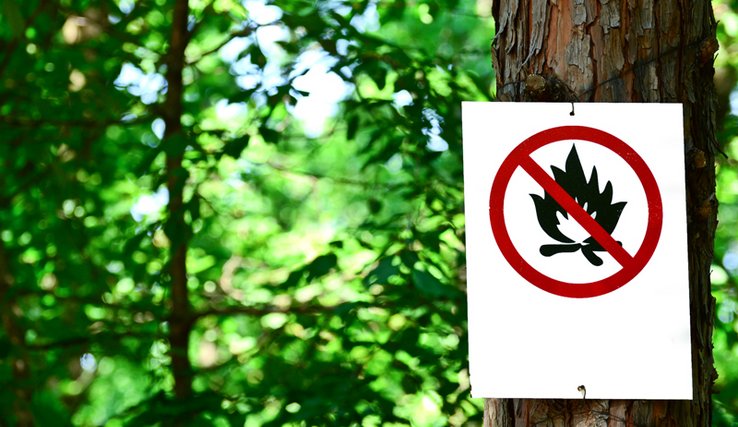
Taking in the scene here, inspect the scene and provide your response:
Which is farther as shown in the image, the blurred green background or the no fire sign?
the blurred green background

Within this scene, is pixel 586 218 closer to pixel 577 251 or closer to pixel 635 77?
pixel 577 251

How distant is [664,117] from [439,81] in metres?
1.52

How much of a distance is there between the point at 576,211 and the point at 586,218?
18 millimetres

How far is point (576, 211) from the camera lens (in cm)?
129

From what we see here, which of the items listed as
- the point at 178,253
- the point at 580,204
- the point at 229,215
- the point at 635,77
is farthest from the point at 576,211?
the point at 229,215

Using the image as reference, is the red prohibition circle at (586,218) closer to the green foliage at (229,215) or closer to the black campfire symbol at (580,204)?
the black campfire symbol at (580,204)

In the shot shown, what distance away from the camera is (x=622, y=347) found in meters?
1.26

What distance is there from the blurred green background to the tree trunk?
0.82 metres

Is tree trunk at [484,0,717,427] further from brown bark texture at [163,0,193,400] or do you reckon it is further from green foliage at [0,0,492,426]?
brown bark texture at [163,0,193,400]

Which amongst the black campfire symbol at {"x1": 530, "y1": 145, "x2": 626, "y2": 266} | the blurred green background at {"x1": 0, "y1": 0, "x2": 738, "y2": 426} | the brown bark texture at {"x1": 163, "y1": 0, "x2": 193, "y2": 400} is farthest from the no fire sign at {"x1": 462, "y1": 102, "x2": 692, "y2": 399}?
the brown bark texture at {"x1": 163, "y1": 0, "x2": 193, "y2": 400}

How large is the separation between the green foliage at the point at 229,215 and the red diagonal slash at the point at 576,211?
2.83ft

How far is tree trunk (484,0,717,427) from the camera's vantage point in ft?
4.34

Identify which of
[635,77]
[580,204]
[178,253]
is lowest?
[178,253]

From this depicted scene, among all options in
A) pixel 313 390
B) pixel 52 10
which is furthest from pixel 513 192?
pixel 52 10
